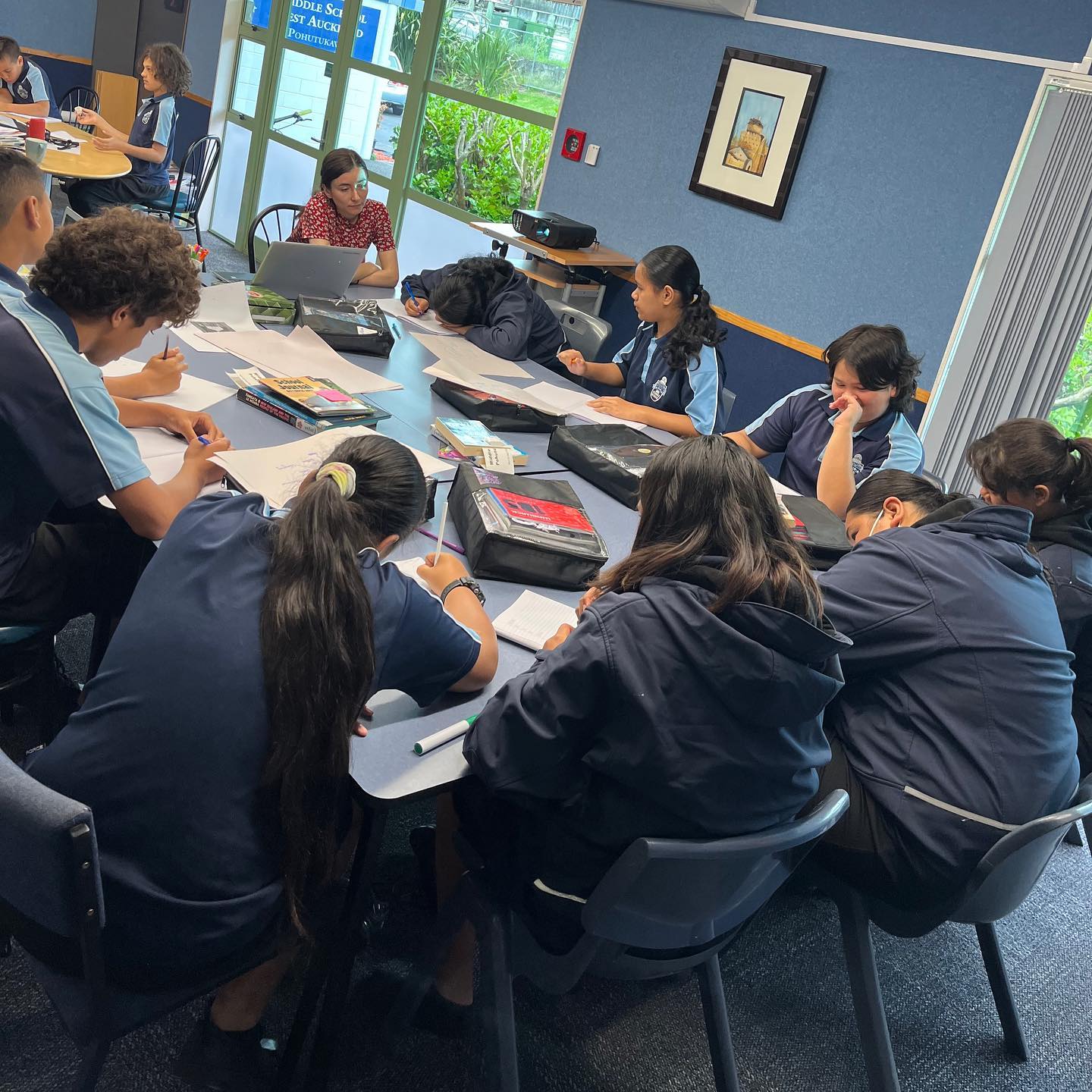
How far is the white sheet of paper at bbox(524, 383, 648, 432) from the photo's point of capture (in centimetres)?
317

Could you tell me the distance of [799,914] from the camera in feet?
7.89

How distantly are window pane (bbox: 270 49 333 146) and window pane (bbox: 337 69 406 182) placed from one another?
0.78 ft

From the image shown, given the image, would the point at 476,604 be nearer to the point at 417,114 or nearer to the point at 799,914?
the point at 799,914

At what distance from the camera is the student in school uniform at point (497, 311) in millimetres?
3551

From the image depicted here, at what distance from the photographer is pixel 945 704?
1.79m

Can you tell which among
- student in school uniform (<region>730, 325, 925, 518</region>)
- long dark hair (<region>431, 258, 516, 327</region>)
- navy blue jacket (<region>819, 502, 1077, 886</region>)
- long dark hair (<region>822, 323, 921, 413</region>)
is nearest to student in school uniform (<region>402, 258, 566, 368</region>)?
long dark hair (<region>431, 258, 516, 327</region>)

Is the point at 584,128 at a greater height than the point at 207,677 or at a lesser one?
→ greater

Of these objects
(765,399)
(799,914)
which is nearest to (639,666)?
(799,914)

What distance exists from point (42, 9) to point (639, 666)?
31.0ft

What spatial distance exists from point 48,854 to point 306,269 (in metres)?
2.64

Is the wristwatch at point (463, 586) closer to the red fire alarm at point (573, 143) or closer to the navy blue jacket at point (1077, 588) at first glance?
the navy blue jacket at point (1077, 588)

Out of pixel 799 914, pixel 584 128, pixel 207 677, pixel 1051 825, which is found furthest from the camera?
pixel 584 128

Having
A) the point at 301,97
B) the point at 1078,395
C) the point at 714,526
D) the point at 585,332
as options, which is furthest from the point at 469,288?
the point at 301,97

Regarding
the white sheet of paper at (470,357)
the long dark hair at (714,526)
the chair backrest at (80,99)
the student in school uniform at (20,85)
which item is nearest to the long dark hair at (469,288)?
the white sheet of paper at (470,357)
